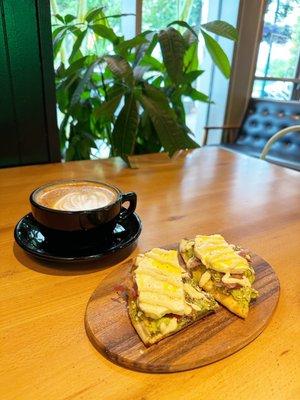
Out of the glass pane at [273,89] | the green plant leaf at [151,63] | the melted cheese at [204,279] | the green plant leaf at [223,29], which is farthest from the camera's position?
the glass pane at [273,89]

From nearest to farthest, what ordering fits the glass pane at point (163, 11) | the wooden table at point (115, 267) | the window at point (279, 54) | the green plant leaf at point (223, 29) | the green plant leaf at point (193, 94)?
the wooden table at point (115, 267), the green plant leaf at point (223, 29), the green plant leaf at point (193, 94), the glass pane at point (163, 11), the window at point (279, 54)

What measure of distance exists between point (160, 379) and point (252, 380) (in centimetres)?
10

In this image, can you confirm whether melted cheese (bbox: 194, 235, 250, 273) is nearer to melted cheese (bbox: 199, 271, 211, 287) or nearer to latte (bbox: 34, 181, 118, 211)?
melted cheese (bbox: 199, 271, 211, 287)

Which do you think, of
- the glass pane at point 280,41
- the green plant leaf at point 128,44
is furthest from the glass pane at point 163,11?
the green plant leaf at point 128,44

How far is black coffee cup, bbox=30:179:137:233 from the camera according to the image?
1.49ft

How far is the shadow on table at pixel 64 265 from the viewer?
48 centimetres

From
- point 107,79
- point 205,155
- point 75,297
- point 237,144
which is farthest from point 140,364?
point 237,144

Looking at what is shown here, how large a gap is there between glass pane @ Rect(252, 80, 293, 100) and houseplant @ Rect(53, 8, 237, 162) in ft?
Result: 5.37

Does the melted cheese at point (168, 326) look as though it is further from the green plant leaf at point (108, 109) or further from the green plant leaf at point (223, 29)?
the green plant leaf at point (223, 29)

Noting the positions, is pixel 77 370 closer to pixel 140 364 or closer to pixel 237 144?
pixel 140 364

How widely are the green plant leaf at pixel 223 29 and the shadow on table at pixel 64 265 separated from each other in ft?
3.41

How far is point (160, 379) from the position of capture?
318 millimetres

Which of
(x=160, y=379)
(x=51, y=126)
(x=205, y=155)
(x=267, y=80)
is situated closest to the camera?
(x=160, y=379)

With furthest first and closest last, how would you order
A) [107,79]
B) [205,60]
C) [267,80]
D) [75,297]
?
[267,80] → [205,60] → [107,79] → [75,297]
